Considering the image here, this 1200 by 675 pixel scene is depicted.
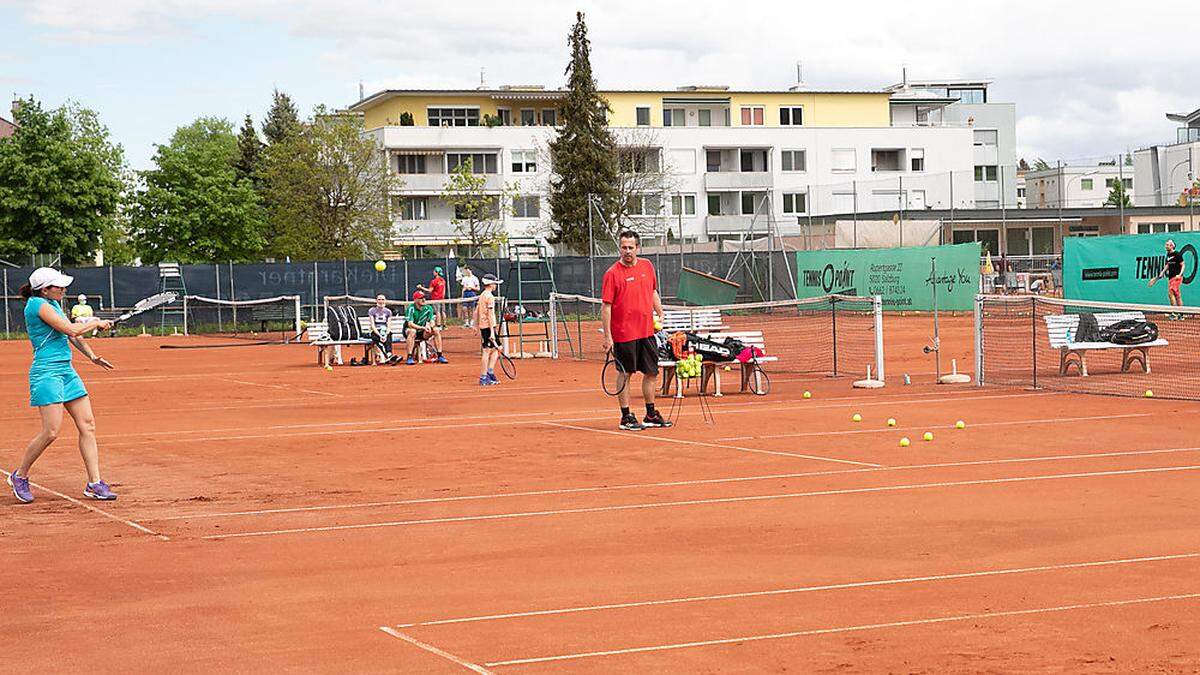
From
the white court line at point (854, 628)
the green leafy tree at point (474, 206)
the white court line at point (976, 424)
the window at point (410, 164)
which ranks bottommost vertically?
the white court line at point (976, 424)

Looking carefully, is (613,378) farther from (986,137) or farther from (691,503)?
(986,137)

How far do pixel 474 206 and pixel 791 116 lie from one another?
24.4 m

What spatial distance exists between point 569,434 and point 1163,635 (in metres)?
9.13

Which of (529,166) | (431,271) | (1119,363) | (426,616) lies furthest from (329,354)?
(529,166)

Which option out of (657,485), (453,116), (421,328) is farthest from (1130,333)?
(453,116)

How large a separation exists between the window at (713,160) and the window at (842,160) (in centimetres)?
630

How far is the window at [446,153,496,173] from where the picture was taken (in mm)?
79000

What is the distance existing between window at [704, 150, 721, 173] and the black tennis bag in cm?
6216

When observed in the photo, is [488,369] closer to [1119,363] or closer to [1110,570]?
[1119,363]

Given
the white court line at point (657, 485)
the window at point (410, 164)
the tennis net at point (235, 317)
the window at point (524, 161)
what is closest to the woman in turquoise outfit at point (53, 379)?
the white court line at point (657, 485)

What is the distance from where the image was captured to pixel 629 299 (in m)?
15.1

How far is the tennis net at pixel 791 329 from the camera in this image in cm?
2183

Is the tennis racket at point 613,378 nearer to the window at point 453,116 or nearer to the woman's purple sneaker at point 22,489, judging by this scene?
the woman's purple sneaker at point 22,489

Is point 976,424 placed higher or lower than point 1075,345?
lower
